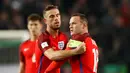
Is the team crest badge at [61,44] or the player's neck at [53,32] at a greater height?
the player's neck at [53,32]

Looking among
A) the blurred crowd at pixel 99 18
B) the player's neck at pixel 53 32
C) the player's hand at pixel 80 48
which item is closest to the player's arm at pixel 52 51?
the player's hand at pixel 80 48

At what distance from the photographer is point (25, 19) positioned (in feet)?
43.3

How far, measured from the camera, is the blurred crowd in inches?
465

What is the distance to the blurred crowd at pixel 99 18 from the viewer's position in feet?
38.7

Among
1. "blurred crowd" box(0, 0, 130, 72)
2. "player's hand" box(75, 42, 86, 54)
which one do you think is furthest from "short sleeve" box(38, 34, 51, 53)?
"blurred crowd" box(0, 0, 130, 72)

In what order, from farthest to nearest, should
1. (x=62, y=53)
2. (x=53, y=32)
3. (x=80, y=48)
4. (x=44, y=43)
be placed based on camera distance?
(x=53, y=32) → (x=44, y=43) → (x=62, y=53) → (x=80, y=48)

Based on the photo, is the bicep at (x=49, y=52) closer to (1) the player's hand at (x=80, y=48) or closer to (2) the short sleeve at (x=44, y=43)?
(2) the short sleeve at (x=44, y=43)

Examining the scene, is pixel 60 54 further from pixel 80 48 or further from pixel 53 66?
pixel 53 66

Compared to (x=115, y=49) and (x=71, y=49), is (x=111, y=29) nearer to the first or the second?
(x=115, y=49)

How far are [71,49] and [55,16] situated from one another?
68cm

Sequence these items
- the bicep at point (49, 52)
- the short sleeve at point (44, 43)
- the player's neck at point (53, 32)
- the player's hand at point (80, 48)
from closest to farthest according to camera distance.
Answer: the player's hand at point (80, 48)
the bicep at point (49, 52)
the short sleeve at point (44, 43)
the player's neck at point (53, 32)

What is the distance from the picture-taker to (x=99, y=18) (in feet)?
43.5

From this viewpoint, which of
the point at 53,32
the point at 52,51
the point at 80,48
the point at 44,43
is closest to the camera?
the point at 80,48

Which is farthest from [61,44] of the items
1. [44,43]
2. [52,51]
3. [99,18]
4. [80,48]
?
[99,18]
